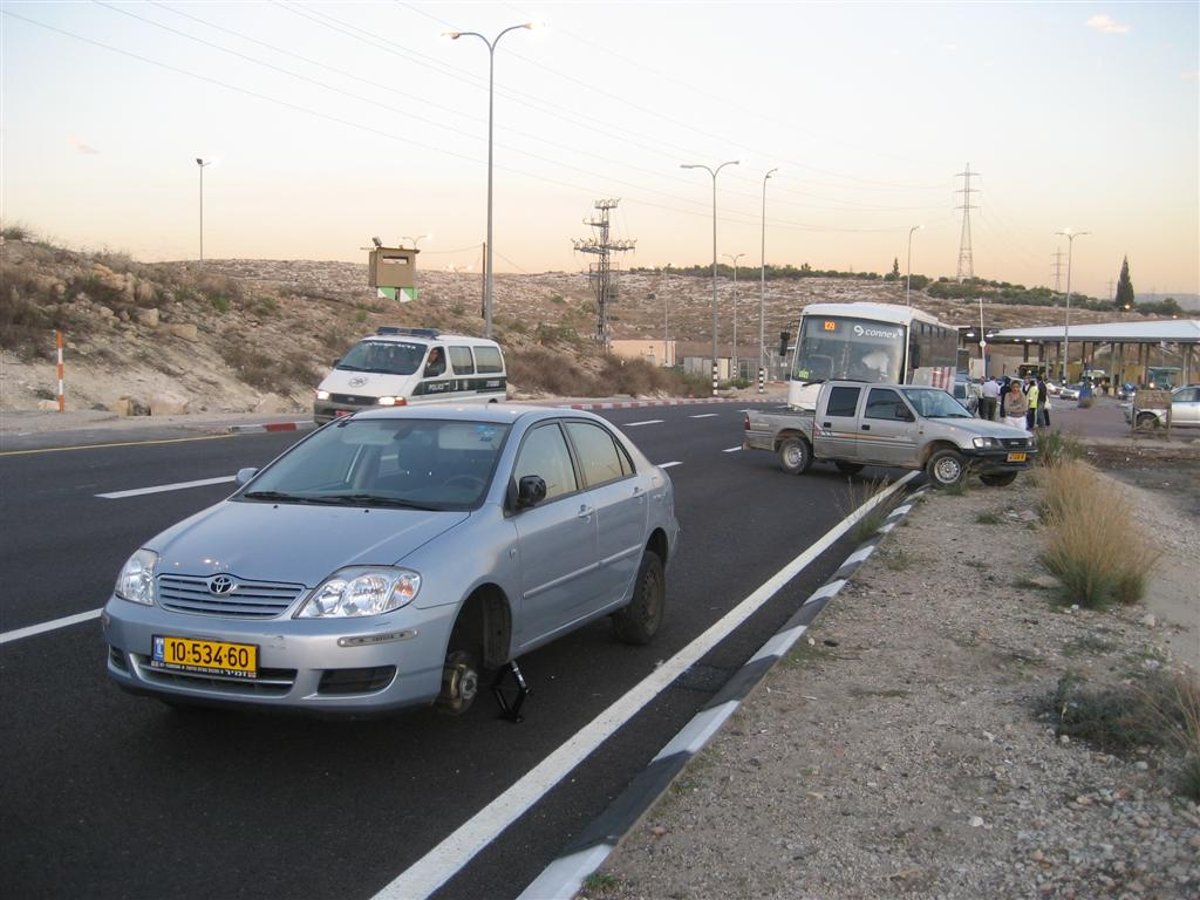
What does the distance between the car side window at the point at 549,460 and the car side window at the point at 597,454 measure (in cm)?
15

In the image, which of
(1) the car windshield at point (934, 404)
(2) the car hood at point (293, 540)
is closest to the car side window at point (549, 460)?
(2) the car hood at point (293, 540)

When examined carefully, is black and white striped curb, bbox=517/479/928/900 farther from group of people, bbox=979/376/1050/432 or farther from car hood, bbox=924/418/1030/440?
group of people, bbox=979/376/1050/432

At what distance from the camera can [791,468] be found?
788 inches

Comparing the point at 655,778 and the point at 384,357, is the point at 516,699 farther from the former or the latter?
the point at 384,357

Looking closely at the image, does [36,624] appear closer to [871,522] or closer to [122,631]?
[122,631]

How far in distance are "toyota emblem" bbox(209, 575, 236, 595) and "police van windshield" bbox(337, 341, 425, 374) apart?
17415mm

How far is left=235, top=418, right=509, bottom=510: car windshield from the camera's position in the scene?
6.18m

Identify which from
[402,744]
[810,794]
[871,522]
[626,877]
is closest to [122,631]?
[402,744]

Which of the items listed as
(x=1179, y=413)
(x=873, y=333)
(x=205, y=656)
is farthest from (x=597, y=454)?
(x=1179, y=413)

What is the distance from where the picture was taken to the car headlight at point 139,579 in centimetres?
533

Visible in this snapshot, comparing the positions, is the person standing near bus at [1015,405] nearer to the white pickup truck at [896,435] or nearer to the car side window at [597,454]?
the white pickup truck at [896,435]

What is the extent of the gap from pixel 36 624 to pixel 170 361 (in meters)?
25.5

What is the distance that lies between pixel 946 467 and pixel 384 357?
1067 centimetres

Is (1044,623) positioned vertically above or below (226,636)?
below
